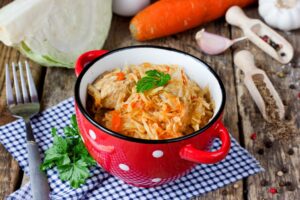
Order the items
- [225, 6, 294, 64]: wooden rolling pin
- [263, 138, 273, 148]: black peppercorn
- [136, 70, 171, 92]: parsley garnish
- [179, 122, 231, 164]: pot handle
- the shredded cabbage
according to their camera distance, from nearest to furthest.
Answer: [179, 122, 231, 164]: pot handle, [136, 70, 171, 92]: parsley garnish, [263, 138, 273, 148]: black peppercorn, the shredded cabbage, [225, 6, 294, 64]: wooden rolling pin

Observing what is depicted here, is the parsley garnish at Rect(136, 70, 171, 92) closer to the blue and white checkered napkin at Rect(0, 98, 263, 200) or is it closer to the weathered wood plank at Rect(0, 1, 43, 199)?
the blue and white checkered napkin at Rect(0, 98, 263, 200)

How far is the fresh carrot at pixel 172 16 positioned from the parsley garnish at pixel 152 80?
667mm

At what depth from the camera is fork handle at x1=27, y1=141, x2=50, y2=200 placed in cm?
136

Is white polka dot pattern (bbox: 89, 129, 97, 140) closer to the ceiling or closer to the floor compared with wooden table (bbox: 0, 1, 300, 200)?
closer to the ceiling

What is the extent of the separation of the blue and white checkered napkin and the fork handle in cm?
2

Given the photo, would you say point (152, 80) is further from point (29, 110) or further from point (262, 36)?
point (262, 36)

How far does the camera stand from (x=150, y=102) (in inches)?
51.0

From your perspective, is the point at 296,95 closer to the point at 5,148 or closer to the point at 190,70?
the point at 190,70

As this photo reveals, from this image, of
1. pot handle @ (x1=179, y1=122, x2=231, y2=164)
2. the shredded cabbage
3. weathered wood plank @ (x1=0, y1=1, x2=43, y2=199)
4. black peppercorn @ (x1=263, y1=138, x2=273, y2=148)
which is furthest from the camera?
the shredded cabbage

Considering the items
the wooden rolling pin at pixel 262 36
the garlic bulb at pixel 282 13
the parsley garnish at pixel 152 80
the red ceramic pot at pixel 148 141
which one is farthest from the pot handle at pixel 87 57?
the garlic bulb at pixel 282 13

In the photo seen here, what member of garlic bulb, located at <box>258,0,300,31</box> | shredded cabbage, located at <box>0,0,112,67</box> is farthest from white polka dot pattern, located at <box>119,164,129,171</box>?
garlic bulb, located at <box>258,0,300,31</box>

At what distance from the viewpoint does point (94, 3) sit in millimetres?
1872

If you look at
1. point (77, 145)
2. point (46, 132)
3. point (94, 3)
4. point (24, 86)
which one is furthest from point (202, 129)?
point (94, 3)

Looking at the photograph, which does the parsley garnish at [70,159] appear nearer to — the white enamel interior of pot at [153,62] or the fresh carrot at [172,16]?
the white enamel interior of pot at [153,62]
